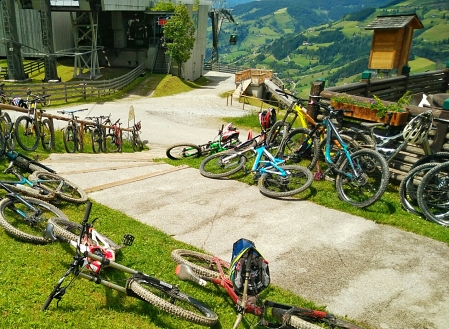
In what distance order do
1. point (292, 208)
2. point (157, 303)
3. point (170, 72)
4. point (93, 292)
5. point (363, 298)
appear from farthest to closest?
1. point (170, 72)
2. point (292, 208)
3. point (363, 298)
4. point (93, 292)
5. point (157, 303)

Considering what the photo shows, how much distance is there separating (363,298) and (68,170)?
23.3ft

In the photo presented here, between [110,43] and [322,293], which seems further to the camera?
[110,43]

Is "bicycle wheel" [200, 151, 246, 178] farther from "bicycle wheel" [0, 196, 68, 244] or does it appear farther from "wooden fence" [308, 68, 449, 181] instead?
"bicycle wheel" [0, 196, 68, 244]

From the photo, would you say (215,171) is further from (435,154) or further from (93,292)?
(93,292)

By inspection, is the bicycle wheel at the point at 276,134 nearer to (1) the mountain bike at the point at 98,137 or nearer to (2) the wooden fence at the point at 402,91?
(2) the wooden fence at the point at 402,91

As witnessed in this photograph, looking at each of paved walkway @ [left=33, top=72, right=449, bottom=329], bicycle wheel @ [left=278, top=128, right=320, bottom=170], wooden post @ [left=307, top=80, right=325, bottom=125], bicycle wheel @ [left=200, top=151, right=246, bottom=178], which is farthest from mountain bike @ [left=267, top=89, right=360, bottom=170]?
paved walkway @ [left=33, top=72, right=449, bottom=329]

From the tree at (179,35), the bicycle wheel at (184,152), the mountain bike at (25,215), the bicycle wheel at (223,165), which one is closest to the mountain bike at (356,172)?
the bicycle wheel at (223,165)

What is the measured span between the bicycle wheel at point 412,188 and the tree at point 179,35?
115 feet

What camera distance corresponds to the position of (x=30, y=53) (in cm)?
3853

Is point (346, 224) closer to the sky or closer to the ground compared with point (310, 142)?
closer to the ground

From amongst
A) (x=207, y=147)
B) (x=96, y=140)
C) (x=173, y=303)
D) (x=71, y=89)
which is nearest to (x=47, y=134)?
(x=96, y=140)

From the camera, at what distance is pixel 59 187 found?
6422mm

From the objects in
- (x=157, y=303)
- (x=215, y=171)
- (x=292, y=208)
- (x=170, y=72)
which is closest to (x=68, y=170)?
(x=215, y=171)

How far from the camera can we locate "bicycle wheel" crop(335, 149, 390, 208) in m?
6.76
